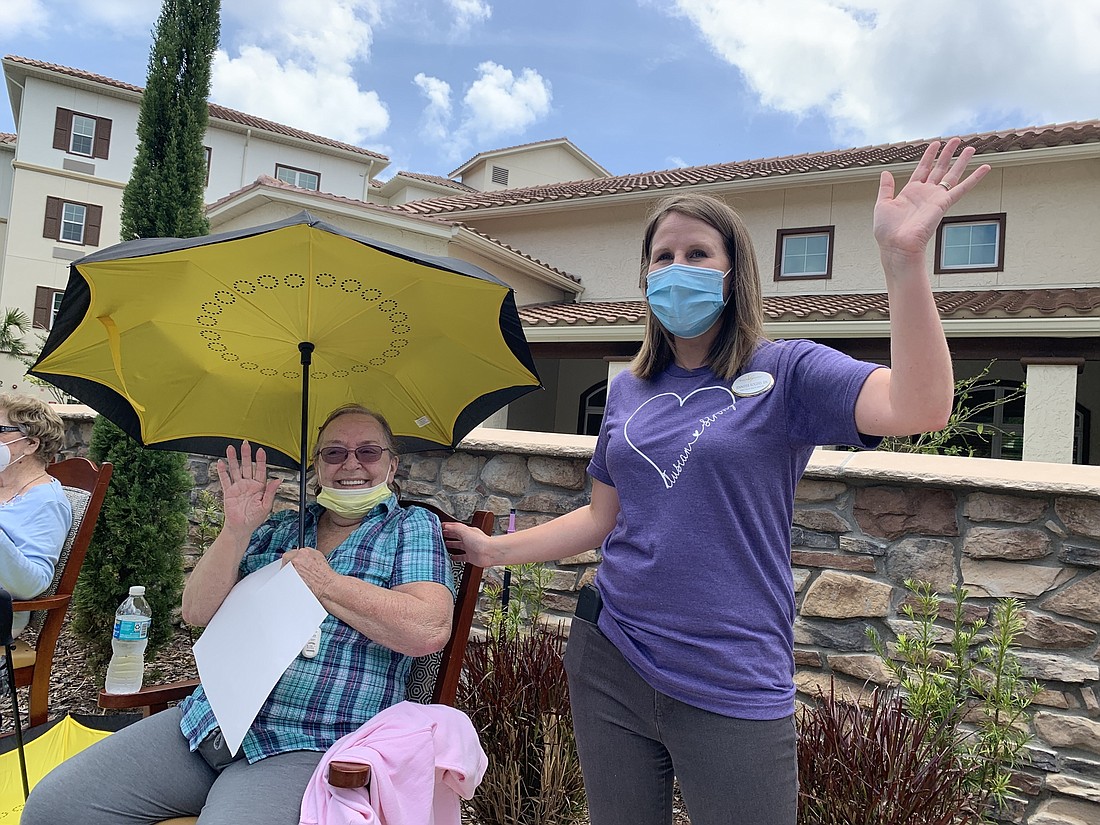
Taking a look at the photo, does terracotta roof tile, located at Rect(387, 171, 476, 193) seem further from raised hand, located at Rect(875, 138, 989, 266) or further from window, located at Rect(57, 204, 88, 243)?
raised hand, located at Rect(875, 138, 989, 266)

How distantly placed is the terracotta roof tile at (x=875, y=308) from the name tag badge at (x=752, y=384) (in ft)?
18.2

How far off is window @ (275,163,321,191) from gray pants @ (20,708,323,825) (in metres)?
24.7

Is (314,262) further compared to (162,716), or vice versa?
(162,716)

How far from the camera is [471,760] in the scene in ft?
6.61

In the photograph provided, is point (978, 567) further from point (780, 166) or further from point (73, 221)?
point (73, 221)

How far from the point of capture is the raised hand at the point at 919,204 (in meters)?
1.21

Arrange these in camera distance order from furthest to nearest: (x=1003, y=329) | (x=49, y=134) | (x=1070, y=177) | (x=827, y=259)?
(x=49, y=134)
(x=827, y=259)
(x=1070, y=177)
(x=1003, y=329)

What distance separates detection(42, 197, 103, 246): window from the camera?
22000 millimetres

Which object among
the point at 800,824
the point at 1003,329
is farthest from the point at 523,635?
the point at 1003,329

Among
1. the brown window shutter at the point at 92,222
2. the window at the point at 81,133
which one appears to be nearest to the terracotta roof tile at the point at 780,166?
the brown window shutter at the point at 92,222

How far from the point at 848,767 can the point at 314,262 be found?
7.23 ft

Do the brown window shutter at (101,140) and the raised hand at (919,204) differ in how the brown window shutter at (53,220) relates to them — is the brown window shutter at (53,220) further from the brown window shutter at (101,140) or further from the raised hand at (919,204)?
the raised hand at (919,204)

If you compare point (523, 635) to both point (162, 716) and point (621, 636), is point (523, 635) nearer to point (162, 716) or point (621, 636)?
point (162, 716)

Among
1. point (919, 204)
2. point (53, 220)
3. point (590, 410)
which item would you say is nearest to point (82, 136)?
point (53, 220)
